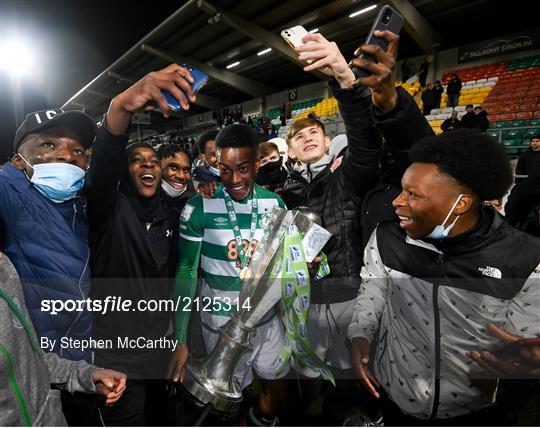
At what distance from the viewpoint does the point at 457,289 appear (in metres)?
1.36

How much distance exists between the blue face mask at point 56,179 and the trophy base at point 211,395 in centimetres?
114

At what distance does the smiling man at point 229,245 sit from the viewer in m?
1.98

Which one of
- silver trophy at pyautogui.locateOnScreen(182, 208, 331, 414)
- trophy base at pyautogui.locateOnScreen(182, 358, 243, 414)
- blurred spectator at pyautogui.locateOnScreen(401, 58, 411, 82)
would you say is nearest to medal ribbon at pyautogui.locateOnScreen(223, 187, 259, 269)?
silver trophy at pyautogui.locateOnScreen(182, 208, 331, 414)

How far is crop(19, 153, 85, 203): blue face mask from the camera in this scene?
1492 mm

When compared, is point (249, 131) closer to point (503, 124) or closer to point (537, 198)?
point (537, 198)

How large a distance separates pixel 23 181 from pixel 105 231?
46 cm

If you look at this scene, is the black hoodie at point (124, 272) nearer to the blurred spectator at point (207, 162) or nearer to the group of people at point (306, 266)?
the group of people at point (306, 266)

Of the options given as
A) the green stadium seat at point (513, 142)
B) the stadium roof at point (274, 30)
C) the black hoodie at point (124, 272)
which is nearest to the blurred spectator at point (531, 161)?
the green stadium seat at point (513, 142)

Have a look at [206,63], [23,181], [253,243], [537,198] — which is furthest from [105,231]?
[206,63]

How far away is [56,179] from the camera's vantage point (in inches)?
59.4

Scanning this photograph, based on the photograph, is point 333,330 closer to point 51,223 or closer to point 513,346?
point 513,346

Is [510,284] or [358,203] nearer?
[510,284]

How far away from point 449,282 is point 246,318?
983mm

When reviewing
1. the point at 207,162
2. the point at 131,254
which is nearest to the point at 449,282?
the point at 131,254
